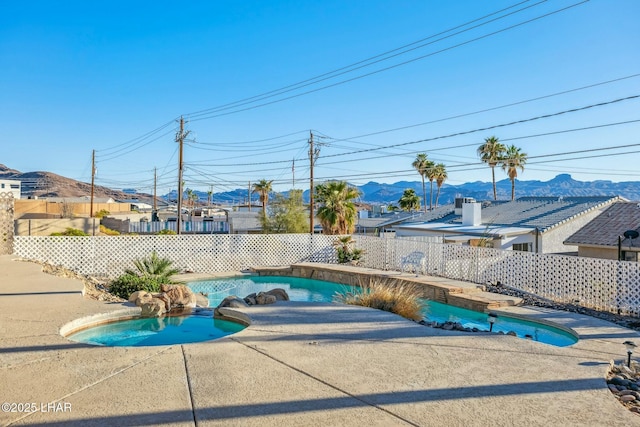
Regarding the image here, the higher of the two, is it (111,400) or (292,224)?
(292,224)

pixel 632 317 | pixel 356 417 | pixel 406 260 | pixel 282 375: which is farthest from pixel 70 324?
pixel 406 260

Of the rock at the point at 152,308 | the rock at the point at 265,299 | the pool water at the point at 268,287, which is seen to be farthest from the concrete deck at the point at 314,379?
the pool water at the point at 268,287

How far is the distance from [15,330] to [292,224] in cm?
2221

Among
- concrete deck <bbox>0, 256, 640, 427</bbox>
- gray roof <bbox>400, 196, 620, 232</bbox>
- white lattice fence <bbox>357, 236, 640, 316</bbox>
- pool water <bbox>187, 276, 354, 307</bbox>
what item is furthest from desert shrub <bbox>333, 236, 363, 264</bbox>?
concrete deck <bbox>0, 256, 640, 427</bbox>

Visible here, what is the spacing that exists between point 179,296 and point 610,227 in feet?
50.2

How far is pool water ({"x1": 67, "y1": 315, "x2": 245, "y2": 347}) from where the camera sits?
823 cm

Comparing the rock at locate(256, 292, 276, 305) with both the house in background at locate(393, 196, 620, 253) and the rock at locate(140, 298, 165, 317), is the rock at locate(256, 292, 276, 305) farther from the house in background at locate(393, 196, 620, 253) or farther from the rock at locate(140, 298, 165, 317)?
the house in background at locate(393, 196, 620, 253)

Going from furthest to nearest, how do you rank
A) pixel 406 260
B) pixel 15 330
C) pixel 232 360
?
1. pixel 406 260
2. pixel 15 330
3. pixel 232 360

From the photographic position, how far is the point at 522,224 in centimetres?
2145

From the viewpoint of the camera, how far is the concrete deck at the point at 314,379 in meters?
4.18

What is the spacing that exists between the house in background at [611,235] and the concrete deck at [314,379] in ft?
28.5

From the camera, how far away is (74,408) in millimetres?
4254

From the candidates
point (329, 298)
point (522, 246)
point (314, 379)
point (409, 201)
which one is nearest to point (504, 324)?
point (329, 298)

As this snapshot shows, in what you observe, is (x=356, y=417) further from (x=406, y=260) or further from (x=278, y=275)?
(x=278, y=275)
